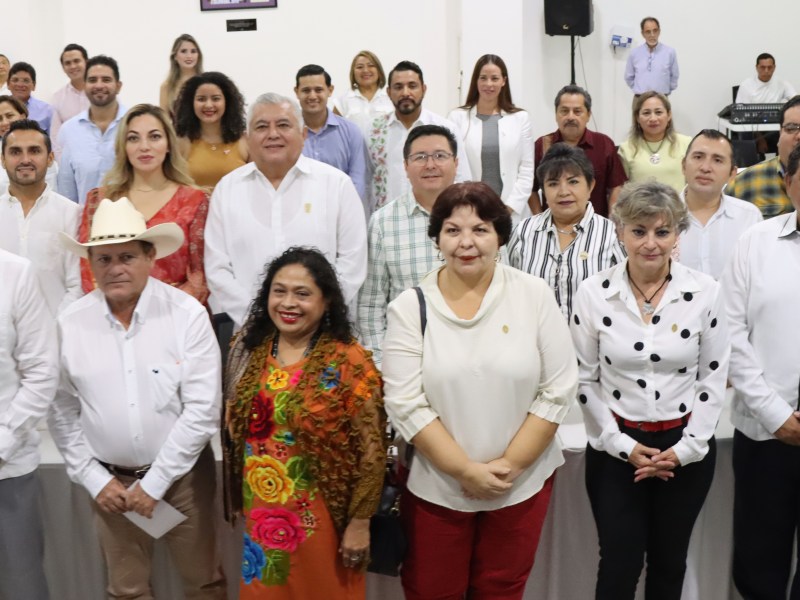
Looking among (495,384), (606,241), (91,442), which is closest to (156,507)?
(91,442)

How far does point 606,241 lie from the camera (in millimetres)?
3072

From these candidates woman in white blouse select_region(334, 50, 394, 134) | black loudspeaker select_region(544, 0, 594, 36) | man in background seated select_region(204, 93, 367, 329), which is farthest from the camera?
black loudspeaker select_region(544, 0, 594, 36)

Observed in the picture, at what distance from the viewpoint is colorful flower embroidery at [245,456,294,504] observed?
229 centimetres

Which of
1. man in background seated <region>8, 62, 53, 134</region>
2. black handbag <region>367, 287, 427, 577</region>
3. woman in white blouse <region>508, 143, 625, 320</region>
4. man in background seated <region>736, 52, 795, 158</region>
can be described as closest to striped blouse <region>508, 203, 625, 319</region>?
woman in white blouse <region>508, 143, 625, 320</region>

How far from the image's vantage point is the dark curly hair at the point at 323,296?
7.78ft

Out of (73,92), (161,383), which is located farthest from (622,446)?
(73,92)

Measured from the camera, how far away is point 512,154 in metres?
4.88

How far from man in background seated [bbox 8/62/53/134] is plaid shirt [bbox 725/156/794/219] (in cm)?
475

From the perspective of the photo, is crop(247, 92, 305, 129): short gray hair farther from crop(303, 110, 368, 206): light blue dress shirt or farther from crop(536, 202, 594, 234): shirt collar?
crop(303, 110, 368, 206): light blue dress shirt

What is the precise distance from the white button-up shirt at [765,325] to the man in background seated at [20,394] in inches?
78.2

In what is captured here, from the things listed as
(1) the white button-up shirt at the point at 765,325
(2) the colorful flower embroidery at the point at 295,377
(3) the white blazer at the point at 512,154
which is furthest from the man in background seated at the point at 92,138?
(1) the white button-up shirt at the point at 765,325

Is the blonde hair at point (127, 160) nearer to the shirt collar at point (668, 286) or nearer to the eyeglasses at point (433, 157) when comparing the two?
the eyeglasses at point (433, 157)

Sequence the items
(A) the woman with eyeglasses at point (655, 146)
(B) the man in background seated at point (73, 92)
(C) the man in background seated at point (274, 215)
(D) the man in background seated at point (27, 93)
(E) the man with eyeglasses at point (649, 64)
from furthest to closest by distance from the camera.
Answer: (E) the man with eyeglasses at point (649, 64)
(B) the man in background seated at point (73, 92)
(D) the man in background seated at point (27, 93)
(A) the woman with eyeglasses at point (655, 146)
(C) the man in background seated at point (274, 215)

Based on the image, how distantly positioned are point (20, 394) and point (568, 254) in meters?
1.83
